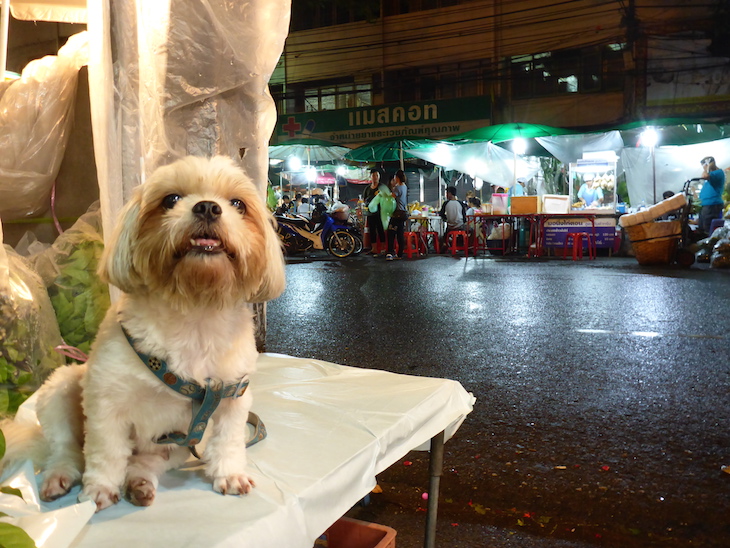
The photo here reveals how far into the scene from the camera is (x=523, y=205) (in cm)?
1565

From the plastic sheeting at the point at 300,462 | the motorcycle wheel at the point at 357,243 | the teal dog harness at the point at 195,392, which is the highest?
the motorcycle wheel at the point at 357,243

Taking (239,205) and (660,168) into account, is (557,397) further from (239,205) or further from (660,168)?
(660,168)

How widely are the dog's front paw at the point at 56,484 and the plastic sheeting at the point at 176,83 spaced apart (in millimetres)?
1805

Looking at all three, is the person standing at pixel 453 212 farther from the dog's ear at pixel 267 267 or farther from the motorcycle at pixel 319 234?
the dog's ear at pixel 267 267

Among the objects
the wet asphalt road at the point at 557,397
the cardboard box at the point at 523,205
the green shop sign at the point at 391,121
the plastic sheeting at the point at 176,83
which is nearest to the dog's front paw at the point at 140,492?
the wet asphalt road at the point at 557,397

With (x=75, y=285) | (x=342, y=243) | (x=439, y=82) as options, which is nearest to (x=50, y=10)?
(x=75, y=285)

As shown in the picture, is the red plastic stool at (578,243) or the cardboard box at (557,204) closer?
the red plastic stool at (578,243)

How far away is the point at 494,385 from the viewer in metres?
4.54

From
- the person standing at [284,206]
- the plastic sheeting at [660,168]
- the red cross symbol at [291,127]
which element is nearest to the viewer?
the plastic sheeting at [660,168]

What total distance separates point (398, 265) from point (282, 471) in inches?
469

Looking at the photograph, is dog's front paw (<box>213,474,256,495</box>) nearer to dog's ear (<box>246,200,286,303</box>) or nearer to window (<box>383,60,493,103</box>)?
dog's ear (<box>246,200,286,303</box>)

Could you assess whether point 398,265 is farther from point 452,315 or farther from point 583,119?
point 583,119

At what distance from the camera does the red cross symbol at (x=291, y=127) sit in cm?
2500

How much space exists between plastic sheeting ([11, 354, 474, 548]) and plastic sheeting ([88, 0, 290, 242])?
142cm
